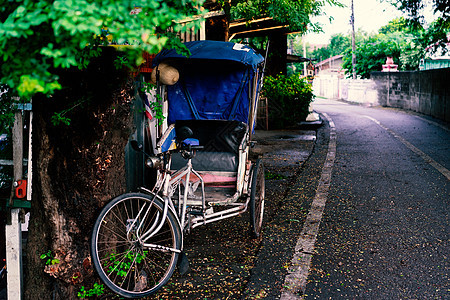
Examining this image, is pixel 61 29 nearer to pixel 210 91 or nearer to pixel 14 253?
pixel 14 253

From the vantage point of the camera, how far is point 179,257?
397 cm

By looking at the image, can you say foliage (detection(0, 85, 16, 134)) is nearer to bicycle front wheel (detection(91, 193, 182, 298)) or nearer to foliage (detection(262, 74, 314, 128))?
bicycle front wheel (detection(91, 193, 182, 298))

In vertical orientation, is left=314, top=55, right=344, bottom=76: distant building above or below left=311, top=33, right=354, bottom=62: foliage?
below

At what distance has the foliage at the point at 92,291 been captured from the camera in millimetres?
3596

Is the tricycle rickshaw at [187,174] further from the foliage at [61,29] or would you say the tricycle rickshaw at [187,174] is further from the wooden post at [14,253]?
the foliage at [61,29]

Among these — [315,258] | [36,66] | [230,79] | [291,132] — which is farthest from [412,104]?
[36,66]

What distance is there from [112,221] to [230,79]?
3.24 meters

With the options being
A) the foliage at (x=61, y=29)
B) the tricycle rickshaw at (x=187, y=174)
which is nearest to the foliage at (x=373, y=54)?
the tricycle rickshaw at (x=187, y=174)

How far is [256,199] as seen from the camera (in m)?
5.38

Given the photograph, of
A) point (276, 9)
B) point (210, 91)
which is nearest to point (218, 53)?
point (210, 91)

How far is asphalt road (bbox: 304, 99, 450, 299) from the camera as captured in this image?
3.88 m

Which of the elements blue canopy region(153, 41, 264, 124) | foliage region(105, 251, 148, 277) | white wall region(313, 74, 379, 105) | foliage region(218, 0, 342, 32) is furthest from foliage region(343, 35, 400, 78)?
foliage region(105, 251, 148, 277)

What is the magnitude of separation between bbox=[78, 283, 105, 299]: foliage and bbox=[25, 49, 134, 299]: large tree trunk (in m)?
0.04

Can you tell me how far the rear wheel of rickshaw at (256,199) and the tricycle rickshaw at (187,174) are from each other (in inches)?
0.5
